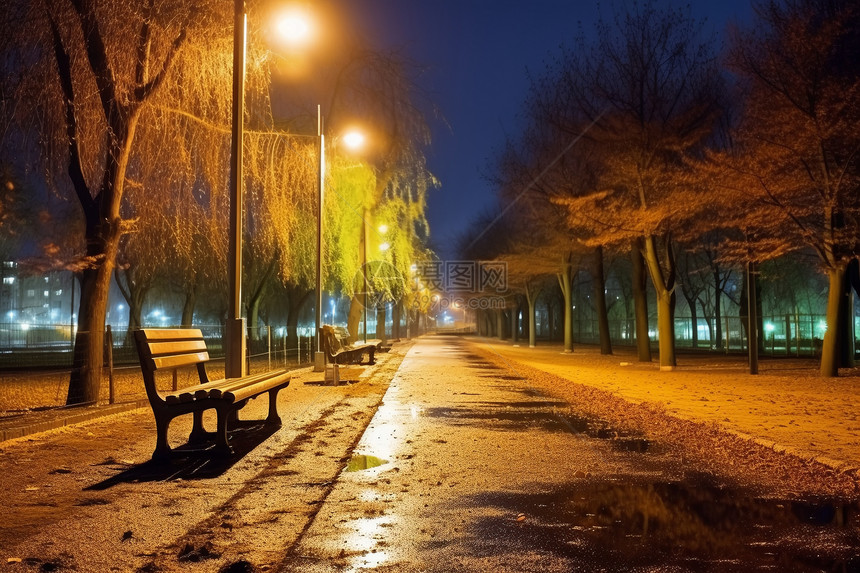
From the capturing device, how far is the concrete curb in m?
9.55

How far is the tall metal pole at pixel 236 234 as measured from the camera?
439 inches

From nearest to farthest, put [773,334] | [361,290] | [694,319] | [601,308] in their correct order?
[361,290] → [601,308] → [773,334] → [694,319]

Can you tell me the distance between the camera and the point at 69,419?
10883 millimetres

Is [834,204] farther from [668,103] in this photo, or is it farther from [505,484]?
[505,484]

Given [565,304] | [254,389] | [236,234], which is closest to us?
[254,389]

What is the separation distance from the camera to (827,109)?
17953mm

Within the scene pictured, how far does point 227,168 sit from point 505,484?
10272 millimetres

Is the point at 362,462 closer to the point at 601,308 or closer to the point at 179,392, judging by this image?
the point at 179,392

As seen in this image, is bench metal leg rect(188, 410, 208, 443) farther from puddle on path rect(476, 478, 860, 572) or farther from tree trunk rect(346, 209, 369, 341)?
tree trunk rect(346, 209, 369, 341)

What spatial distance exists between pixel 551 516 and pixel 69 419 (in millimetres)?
7866

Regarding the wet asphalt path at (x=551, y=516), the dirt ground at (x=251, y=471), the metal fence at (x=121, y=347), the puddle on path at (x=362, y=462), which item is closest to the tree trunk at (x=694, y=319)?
the metal fence at (x=121, y=347)

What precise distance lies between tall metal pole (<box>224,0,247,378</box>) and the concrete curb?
213 centimetres

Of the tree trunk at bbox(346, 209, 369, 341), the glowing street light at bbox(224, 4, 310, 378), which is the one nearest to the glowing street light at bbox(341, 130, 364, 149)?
the tree trunk at bbox(346, 209, 369, 341)

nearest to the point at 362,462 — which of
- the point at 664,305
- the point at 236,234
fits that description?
the point at 236,234
